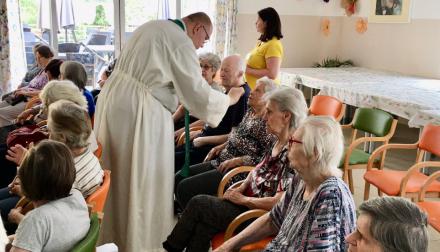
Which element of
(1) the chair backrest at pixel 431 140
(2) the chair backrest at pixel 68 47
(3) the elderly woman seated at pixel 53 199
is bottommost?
(1) the chair backrest at pixel 431 140

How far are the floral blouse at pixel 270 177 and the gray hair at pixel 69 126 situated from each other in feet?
2.74

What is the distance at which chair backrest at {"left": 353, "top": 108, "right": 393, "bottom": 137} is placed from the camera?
327 cm

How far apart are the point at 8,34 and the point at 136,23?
67.3 inches

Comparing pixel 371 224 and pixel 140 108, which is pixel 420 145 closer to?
pixel 140 108

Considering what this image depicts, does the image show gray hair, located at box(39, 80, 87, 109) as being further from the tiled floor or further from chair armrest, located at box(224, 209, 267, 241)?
the tiled floor

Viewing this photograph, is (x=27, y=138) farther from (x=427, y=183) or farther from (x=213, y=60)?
(x=427, y=183)

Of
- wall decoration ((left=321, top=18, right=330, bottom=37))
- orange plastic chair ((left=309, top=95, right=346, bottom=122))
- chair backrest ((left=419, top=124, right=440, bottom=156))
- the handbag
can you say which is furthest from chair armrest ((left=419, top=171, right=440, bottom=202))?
wall decoration ((left=321, top=18, right=330, bottom=37))

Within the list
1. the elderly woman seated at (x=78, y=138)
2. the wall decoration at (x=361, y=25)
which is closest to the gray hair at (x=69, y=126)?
the elderly woman seated at (x=78, y=138)

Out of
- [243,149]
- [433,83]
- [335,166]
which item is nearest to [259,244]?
[335,166]

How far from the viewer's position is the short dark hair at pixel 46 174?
148cm

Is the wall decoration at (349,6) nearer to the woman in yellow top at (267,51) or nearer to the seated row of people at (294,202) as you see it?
the woman in yellow top at (267,51)

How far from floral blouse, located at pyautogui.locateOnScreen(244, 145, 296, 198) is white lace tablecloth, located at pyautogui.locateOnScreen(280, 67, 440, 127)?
7.13ft

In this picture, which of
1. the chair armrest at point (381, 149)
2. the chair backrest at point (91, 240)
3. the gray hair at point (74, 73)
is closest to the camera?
the chair backrest at point (91, 240)

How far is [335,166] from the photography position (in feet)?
5.27
